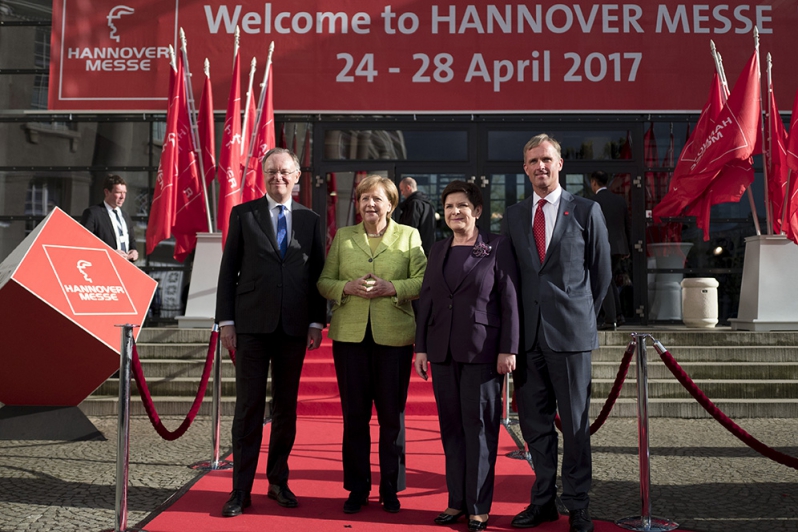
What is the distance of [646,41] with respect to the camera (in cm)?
1018

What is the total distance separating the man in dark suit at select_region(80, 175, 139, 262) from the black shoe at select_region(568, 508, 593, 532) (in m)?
5.31

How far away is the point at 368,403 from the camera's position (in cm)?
394

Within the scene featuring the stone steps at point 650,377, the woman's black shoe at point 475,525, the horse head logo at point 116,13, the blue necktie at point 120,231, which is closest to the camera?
the woman's black shoe at point 475,525

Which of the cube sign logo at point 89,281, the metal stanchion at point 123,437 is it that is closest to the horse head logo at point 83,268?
the cube sign logo at point 89,281

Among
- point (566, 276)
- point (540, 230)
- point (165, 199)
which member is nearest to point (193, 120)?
point (165, 199)

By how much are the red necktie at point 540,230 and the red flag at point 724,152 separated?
5014 mm

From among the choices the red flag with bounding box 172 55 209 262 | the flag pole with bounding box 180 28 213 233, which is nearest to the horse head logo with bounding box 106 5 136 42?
the flag pole with bounding box 180 28 213 233

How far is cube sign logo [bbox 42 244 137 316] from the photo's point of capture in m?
5.25

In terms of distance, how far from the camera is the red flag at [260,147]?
9.16 m

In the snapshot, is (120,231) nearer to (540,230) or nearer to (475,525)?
(540,230)

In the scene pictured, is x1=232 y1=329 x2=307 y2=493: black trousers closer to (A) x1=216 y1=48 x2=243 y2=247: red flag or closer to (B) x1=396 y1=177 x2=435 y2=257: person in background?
(B) x1=396 y1=177 x2=435 y2=257: person in background

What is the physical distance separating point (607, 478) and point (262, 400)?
2.26m

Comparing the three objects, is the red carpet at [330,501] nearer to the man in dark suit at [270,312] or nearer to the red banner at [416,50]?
the man in dark suit at [270,312]

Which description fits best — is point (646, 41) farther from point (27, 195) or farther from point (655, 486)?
point (27, 195)
